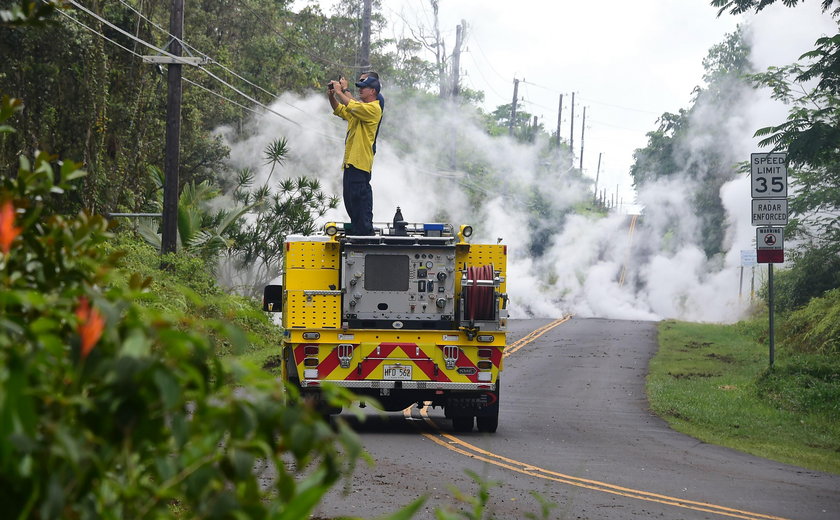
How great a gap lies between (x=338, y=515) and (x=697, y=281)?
1835 inches

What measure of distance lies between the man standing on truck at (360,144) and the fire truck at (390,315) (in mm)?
332

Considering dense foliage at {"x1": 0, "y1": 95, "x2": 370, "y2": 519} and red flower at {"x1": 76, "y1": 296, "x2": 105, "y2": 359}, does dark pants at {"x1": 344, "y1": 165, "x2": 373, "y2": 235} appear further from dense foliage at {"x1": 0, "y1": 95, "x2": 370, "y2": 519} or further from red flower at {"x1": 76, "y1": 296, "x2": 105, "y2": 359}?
red flower at {"x1": 76, "y1": 296, "x2": 105, "y2": 359}

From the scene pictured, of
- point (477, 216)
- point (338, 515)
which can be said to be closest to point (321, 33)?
point (477, 216)

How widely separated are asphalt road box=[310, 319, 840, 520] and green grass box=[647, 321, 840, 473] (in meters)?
0.55

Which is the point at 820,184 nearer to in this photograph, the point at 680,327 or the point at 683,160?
the point at 680,327

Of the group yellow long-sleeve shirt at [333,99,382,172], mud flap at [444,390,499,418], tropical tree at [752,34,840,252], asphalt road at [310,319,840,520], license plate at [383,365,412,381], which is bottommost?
asphalt road at [310,319,840,520]

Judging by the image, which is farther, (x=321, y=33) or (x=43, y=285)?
(x=321, y=33)

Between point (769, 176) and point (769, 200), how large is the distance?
389 mm

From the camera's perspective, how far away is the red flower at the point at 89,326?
2197 millimetres

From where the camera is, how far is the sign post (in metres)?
17.8

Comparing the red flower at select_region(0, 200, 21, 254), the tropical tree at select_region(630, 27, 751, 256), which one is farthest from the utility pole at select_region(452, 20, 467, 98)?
the red flower at select_region(0, 200, 21, 254)

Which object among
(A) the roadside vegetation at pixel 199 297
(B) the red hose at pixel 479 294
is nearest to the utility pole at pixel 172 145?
(A) the roadside vegetation at pixel 199 297

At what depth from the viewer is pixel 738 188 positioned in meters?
47.8

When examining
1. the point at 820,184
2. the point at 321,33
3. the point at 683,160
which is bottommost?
the point at 820,184
